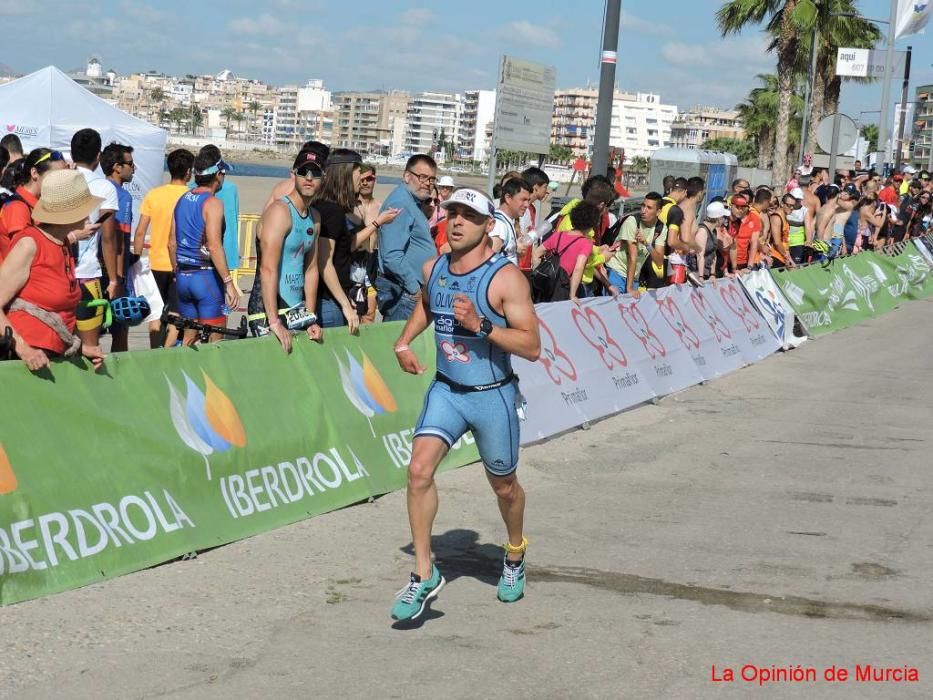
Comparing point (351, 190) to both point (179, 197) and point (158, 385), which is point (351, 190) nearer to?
point (179, 197)

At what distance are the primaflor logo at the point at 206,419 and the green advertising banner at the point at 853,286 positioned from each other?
11597mm

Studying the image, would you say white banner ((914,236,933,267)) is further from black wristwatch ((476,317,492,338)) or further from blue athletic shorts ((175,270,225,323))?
black wristwatch ((476,317,492,338))

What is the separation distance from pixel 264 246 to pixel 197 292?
66.5 inches

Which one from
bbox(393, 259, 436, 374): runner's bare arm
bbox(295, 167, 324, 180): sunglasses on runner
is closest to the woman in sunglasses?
bbox(295, 167, 324, 180): sunglasses on runner

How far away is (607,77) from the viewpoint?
13969 mm

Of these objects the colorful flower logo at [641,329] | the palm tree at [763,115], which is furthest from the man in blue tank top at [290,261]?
the palm tree at [763,115]

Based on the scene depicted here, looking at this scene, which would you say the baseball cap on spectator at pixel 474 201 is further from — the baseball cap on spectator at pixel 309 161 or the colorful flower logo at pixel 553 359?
the colorful flower logo at pixel 553 359

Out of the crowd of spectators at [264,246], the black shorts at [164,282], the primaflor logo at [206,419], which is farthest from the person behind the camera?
the black shorts at [164,282]

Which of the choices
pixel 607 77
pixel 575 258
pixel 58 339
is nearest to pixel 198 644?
pixel 58 339

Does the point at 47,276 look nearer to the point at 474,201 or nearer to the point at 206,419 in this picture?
the point at 206,419

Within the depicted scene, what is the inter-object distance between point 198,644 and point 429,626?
40.6 inches

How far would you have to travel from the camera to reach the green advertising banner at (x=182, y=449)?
580 cm

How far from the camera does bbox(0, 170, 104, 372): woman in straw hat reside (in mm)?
6023

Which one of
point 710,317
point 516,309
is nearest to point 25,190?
point 516,309
